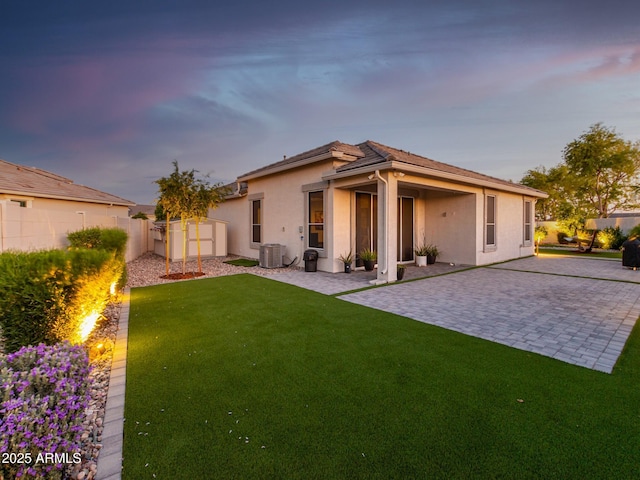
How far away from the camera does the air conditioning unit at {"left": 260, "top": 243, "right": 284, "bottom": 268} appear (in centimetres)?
1097

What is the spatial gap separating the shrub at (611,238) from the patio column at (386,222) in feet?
58.6

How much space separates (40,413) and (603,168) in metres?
36.2

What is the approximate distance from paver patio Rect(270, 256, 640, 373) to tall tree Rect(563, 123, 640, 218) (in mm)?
21834

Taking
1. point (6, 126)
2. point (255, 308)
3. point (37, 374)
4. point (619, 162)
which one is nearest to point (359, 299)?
point (255, 308)

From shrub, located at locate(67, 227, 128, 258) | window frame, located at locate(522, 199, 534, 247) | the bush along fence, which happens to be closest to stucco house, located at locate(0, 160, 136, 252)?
shrub, located at locate(67, 227, 128, 258)

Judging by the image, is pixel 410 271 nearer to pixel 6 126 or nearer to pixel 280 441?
pixel 280 441

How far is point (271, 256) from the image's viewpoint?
11.0m

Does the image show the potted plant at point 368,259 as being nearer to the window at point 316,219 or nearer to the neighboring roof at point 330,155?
the window at point 316,219

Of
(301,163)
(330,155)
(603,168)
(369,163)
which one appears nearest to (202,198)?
(301,163)

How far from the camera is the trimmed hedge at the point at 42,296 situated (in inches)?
119

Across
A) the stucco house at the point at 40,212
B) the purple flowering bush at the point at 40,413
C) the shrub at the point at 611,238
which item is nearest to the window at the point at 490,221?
the shrub at the point at 611,238

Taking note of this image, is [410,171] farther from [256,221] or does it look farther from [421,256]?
[256,221]

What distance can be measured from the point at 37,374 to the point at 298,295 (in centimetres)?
515

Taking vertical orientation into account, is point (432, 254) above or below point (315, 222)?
below
